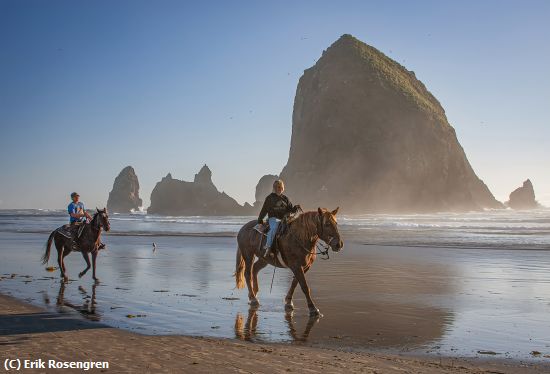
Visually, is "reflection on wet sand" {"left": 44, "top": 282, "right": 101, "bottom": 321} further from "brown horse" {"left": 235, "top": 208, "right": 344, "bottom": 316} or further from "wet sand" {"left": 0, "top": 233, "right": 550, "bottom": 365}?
"brown horse" {"left": 235, "top": 208, "right": 344, "bottom": 316}

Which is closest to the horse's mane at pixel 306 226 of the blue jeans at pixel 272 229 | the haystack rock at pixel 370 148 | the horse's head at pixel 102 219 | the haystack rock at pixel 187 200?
the blue jeans at pixel 272 229

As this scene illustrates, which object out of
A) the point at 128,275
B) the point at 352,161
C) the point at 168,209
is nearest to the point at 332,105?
the point at 352,161

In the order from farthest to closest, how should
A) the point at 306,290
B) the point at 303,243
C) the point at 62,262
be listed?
the point at 62,262, the point at 303,243, the point at 306,290

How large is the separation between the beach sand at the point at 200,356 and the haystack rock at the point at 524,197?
650ft

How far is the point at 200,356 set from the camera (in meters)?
7.06

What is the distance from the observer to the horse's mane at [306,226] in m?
11.0

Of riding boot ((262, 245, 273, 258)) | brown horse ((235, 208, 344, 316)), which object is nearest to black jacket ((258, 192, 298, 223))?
brown horse ((235, 208, 344, 316))

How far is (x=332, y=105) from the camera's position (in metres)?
137

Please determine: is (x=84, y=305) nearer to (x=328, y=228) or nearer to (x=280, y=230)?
(x=280, y=230)

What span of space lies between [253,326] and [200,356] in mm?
2484

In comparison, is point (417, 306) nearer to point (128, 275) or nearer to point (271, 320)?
point (271, 320)

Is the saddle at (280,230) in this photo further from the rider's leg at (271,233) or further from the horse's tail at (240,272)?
the horse's tail at (240,272)

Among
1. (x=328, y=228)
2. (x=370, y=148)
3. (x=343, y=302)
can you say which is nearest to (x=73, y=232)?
(x=343, y=302)

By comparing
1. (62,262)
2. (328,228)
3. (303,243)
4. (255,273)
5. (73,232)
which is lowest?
(62,262)
